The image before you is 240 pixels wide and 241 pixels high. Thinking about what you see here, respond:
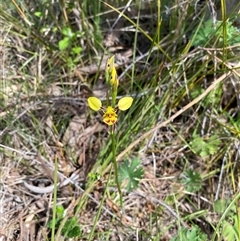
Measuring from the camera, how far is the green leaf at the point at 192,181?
164cm

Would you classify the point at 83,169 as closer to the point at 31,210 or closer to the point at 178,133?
the point at 31,210

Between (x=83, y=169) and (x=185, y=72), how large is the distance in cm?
49

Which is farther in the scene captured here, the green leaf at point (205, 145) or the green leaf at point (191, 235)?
the green leaf at point (205, 145)

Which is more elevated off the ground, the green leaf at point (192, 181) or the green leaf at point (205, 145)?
the green leaf at point (205, 145)

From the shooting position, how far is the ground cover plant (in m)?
1.57

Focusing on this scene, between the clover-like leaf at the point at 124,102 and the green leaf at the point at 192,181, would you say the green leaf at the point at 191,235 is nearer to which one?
the green leaf at the point at 192,181

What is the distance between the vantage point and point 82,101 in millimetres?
1772

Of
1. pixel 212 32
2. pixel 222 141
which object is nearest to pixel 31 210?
pixel 222 141

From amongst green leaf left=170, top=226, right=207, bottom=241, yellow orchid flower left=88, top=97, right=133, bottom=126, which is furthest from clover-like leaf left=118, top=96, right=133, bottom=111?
green leaf left=170, top=226, right=207, bottom=241

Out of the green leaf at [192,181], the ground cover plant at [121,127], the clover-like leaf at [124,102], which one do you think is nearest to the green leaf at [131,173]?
the ground cover plant at [121,127]

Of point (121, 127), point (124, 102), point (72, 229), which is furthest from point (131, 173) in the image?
point (124, 102)

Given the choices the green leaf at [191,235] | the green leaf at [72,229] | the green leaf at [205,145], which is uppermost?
the green leaf at [205,145]

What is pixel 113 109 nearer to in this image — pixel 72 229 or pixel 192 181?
pixel 72 229

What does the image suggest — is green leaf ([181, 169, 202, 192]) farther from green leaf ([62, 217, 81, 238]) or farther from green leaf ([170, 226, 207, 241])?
green leaf ([62, 217, 81, 238])
